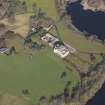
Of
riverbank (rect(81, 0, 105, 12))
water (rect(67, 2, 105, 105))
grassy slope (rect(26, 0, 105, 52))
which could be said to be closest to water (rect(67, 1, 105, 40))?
water (rect(67, 2, 105, 105))

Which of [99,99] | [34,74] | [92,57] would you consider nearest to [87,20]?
[92,57]

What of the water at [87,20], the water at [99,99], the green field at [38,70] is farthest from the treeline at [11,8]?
the water at [99,99]

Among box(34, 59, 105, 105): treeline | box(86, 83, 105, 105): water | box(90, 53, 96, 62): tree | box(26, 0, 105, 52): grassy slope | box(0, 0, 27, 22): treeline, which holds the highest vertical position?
box(0, 0, 27, 22): treeline

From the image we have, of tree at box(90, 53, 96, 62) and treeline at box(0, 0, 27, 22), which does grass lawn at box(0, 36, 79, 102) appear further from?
treeline at box(0, 0, 27, 22)

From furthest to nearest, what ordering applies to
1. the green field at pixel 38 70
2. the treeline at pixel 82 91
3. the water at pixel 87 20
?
the water at pixel 87 20 → the green field at pixel 38 70 → the treeline at pixel 82 91

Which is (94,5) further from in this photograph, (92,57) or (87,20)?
(92,57)

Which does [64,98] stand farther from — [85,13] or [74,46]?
Result: [85,13]

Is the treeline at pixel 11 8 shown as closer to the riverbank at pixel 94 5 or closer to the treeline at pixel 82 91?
the riverbank at pixel 94 5
